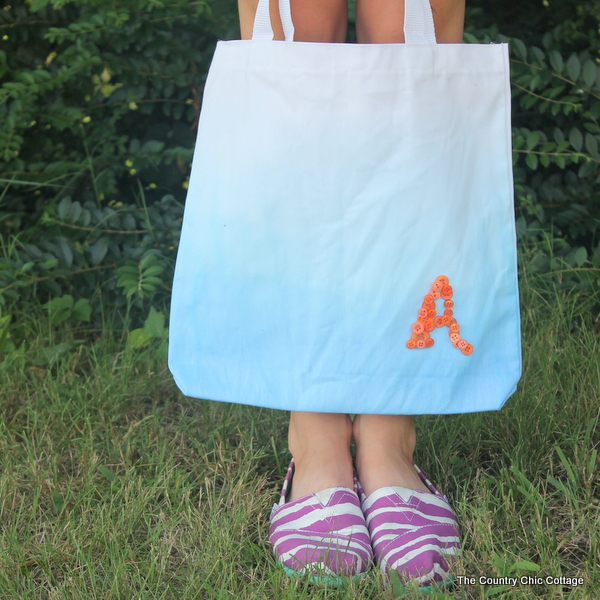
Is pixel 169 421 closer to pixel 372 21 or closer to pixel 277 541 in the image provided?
pixel 277 541

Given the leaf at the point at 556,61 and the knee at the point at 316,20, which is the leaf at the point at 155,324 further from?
the leaf at the point at 556,61

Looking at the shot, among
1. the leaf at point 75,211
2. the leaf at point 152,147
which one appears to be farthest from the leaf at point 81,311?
the leaf at point 152,147

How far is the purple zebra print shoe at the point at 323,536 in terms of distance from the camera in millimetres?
1002

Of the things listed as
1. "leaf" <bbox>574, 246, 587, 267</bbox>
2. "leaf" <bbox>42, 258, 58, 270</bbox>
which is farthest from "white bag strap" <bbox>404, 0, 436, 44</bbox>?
"leaf" <bbox>42, 258, 58, 270</bbox>

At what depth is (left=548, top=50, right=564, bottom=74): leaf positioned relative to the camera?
1798mm

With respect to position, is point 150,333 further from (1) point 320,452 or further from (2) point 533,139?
(2) point 533,139

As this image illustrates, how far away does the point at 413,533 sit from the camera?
3.45ft

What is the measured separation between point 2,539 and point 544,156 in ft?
5.14

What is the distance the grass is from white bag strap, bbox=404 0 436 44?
72cm

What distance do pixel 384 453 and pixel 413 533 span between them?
0.15 m

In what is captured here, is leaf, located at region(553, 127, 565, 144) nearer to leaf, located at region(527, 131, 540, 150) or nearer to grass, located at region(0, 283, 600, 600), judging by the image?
leaf, located at region(527, 131, 540, 150)

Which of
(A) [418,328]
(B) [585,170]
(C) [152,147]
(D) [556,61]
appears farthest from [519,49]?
(A) [418,328]

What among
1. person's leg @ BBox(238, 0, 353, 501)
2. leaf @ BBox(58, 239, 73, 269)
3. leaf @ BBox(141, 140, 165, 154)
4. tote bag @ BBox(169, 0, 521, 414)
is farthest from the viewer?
leaf @ BBox(141, 140, 165, 154)

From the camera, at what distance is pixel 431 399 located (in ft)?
3.36
